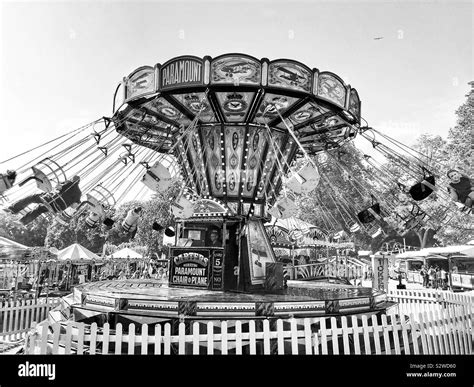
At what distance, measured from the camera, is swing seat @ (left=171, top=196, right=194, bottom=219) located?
8812 mm

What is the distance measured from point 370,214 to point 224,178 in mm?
4777

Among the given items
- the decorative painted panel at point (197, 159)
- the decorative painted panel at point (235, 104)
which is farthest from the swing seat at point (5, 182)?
the decorative painted panel at point (235, 104)

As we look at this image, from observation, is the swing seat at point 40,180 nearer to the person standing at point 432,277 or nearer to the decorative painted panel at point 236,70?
the decorative painted panel at point 236,70

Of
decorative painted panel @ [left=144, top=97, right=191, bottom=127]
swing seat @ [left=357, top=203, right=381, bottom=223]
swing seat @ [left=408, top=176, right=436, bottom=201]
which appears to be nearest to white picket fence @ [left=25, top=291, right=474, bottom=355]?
swing seat @ [left=408, top=176, right=436, bottom=201]

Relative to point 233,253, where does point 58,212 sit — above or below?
above

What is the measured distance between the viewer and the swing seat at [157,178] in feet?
25.8

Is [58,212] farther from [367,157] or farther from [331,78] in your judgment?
[367,157]

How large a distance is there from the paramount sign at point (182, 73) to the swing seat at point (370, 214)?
6.47 meters

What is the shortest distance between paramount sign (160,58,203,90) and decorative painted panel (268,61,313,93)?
4.75 feet

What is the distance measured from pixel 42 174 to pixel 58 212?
4.02ft

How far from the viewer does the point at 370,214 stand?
11273 millimetres

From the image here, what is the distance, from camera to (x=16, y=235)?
4241cm

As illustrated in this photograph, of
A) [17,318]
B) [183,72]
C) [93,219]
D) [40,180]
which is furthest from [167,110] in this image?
[17,318]
